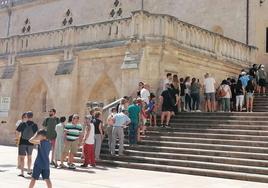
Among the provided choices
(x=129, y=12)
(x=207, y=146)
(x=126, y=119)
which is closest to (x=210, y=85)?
(x=207, y=146)

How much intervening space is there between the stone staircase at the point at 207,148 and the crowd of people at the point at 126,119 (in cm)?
48

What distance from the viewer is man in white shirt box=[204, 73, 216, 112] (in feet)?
57.3

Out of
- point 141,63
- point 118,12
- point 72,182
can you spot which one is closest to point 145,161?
point 72,182

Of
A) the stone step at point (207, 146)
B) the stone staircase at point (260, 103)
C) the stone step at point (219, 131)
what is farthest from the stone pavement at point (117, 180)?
the stone staircase at point (260, 103)

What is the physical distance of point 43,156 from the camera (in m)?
8.41

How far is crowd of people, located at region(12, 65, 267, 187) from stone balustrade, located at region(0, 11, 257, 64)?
1.91 metres

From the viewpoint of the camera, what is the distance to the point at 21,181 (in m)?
10.5

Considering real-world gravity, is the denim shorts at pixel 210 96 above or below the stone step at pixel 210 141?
above

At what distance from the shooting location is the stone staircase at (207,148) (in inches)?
473

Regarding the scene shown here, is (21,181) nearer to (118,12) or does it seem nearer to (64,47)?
(64,47)

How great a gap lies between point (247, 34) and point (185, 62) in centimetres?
744

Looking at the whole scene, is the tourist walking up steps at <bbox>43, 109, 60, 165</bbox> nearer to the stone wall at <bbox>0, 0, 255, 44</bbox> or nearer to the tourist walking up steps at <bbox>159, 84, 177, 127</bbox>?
the tourist walking up steps at <bbox>159, 84, 177, 127</bbox>

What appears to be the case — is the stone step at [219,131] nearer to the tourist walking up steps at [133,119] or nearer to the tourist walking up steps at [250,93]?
the tourist walking up steps at [133,119]

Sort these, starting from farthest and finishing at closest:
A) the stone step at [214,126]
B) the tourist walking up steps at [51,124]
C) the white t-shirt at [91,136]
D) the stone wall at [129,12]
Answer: the stone wall at [129,12], the stone step at [214,126], the tourist walking up steps at [51,124], the white t-shirt at [91,136]
